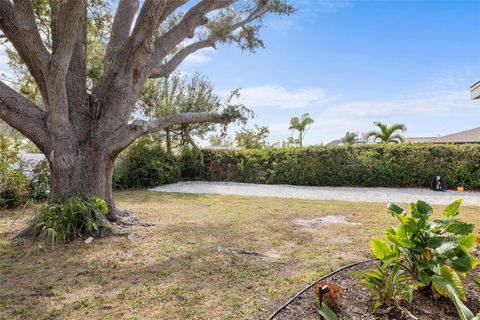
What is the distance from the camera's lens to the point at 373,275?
2441mm

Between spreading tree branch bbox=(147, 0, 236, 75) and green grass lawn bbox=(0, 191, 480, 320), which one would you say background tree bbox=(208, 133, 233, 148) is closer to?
green grass lawn bbox=(0, 191, 480, 320)

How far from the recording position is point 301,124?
24984mm

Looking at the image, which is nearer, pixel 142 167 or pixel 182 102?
pixel 142 167

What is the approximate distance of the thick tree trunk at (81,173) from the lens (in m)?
4.76

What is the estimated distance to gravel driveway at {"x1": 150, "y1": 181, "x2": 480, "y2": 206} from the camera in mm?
8602

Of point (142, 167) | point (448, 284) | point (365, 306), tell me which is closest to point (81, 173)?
point (365, 306)

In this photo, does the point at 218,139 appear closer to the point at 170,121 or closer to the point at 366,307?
the point at 170,121

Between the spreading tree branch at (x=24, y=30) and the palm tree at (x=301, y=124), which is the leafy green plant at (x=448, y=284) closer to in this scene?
the spreading tree branch at (x=24, y=30)

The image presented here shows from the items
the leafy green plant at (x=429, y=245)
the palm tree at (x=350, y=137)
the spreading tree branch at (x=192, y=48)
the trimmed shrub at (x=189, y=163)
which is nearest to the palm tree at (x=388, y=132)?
the palm tree at (x=350, y=137)

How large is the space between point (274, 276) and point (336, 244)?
1.56 m

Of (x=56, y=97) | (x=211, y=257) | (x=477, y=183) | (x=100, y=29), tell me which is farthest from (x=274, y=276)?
(x=477, y=183)

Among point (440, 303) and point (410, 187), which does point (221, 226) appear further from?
point (410, 187)

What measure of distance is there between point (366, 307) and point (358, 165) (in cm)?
946

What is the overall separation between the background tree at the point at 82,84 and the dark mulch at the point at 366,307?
3.79 m
